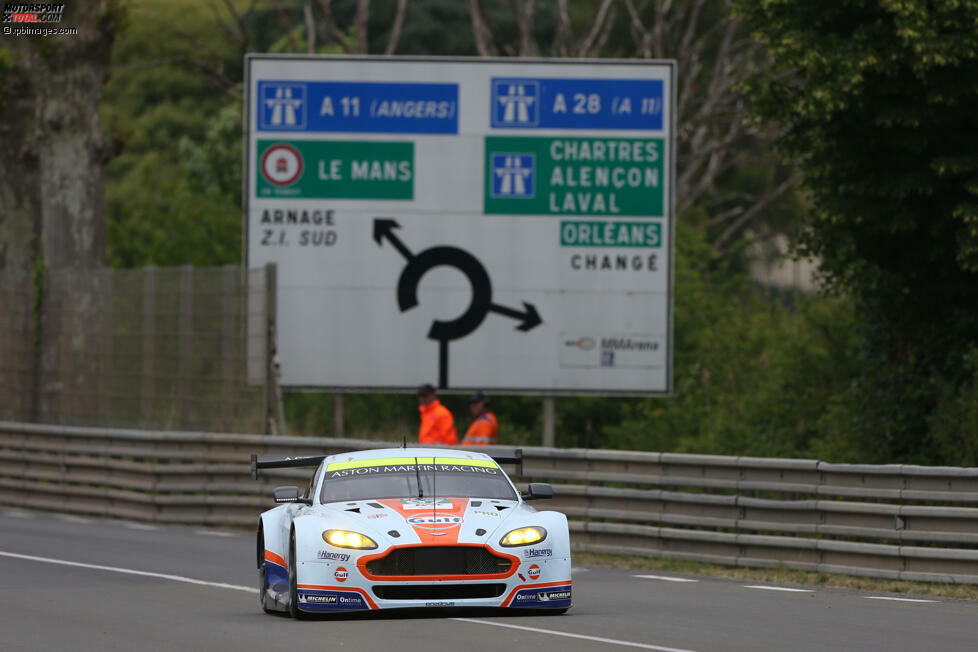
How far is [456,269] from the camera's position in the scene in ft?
86.6

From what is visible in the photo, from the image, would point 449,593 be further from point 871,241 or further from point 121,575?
point 871,241

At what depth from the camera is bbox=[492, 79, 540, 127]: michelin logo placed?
2641cm

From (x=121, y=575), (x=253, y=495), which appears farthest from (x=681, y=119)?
(x=121, y=575)

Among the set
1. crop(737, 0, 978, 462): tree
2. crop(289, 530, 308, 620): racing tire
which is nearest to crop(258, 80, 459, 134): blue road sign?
crop(737, 0, 978, 462): tree

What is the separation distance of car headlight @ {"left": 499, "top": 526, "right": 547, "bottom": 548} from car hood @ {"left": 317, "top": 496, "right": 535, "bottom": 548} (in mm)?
70

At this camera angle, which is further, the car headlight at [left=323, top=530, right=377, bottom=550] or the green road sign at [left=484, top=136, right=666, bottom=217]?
the green road sign at [left=484, top=136, right=666, bottom=217]

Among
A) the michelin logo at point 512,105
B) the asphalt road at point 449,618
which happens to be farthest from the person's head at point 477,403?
the michelin logo at point 512,105

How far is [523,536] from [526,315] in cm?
1425

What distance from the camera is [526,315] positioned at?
26531 mm

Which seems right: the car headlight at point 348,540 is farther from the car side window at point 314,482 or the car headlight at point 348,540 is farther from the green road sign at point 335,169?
the green road sign at point 335,169

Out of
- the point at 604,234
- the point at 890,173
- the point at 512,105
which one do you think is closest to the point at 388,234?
the point at 512,105

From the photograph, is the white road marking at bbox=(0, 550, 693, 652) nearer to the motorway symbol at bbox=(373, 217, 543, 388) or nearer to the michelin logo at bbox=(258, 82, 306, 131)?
the motorway symbol at bbox=(373, 217, 543, 388)

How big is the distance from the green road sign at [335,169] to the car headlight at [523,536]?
1444 cm

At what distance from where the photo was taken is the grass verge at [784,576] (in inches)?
613
